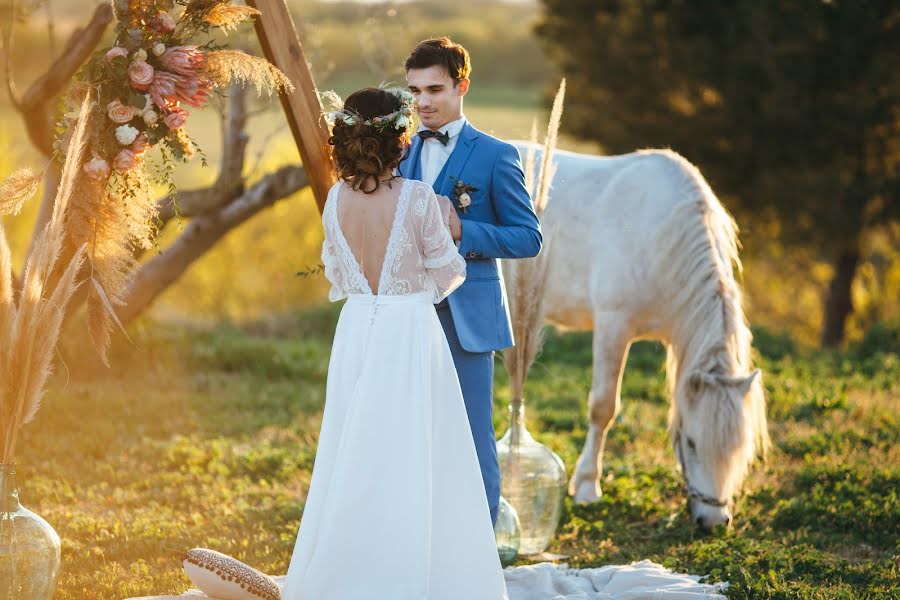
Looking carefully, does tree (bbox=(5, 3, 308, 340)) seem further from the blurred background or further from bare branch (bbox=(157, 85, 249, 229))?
the blurred background

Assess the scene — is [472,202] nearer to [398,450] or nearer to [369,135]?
[369,135]

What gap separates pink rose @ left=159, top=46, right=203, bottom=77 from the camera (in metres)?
4.04

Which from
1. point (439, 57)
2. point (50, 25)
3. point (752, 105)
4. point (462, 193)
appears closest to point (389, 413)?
point (462, 193)

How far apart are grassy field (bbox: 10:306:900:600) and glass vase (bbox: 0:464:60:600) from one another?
0.68 meters

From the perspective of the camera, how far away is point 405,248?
364 centimetres

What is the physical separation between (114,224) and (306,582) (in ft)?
5.11

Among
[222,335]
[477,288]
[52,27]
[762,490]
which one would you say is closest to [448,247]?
[477,288]

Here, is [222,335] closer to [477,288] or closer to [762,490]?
[762,490]

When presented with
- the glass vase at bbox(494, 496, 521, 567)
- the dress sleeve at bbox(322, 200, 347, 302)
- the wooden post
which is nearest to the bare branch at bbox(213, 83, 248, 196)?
the wooden post

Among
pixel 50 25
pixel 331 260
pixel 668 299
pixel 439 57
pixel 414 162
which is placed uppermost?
pixel 50 25

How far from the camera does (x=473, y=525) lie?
3717 millimetres

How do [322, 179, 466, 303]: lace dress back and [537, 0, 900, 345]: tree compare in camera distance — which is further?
[537, 0, 900, 345]: tree

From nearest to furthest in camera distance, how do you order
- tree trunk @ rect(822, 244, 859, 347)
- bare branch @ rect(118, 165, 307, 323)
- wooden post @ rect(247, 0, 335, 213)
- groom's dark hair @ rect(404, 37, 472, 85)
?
1. groom's dark hair @ rect(404, 37, 472, 85)
2. wooden post @ rect(247, 0, 335, 213)
3. bare branch @ rect(118, 165, 307, 323)
4. tree trunk @ rect(822, 244, 859, 347)

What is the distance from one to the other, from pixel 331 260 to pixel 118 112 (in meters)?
1.03
